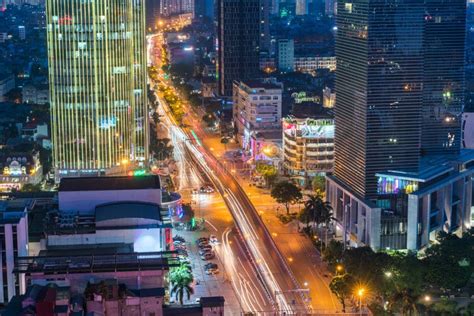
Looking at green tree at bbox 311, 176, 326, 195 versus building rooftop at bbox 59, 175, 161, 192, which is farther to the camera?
green tree at bbox 311, 176, 326, 195

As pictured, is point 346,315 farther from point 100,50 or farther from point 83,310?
point 100,50

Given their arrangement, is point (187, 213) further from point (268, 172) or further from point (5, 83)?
point (5, 83)

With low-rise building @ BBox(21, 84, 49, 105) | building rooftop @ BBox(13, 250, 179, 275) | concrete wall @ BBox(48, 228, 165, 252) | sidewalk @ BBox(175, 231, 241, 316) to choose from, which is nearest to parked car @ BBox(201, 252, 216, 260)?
sidewalk @ BBox(175, 231, 241, 316)

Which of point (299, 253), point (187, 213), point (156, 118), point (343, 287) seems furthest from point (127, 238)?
point (156, 118)

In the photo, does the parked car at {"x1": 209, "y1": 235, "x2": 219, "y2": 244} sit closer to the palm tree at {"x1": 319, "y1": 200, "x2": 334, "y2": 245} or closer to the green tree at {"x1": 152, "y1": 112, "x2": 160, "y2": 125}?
the palm tree at {"x1": 319, "y1": 200, "x2": 334, "y2": 245}

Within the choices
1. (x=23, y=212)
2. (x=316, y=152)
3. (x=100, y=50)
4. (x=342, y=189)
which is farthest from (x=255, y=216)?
(x=23, y=212)

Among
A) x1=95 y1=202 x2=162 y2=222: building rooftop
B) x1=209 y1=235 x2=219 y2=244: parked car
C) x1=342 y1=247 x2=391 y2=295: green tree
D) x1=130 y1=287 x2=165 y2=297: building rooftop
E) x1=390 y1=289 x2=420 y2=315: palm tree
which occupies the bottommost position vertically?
x1=209 y1=235 x2=219 y2=244: parked car
